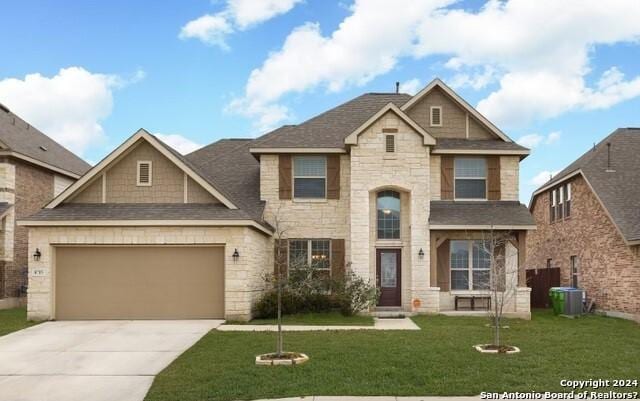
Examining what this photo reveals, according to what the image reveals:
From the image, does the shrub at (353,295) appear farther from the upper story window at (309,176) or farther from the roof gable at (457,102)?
the roof gable at (457,102)

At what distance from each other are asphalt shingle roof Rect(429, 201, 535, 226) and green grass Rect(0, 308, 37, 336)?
40.6ft

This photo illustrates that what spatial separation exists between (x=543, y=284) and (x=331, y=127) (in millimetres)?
11426

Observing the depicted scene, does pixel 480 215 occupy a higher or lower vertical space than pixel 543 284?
higher

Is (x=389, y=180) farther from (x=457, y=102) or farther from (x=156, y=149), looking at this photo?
(x=156, y=149)

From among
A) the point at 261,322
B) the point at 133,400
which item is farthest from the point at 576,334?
the point at 133,400

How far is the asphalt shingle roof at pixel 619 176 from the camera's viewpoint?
20531 mm

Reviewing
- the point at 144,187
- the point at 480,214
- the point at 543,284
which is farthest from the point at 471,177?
the point at 144,187

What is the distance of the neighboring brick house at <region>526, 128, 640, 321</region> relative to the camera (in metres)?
20.2

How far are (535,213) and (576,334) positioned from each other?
16.2 meters

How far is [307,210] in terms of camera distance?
21.5 m

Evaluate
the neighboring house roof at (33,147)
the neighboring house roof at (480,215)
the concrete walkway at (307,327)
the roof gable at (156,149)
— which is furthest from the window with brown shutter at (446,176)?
the neighboring house roof at (33,147)

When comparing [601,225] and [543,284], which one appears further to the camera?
[543,284]

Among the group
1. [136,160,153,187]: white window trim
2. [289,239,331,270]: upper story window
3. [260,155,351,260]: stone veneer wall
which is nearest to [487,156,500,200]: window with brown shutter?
[260,155,351,260]: stone veneer wall

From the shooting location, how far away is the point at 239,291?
17.6 m
